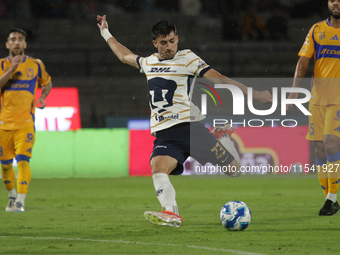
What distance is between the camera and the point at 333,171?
588 cm

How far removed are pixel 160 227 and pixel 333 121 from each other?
2289mm

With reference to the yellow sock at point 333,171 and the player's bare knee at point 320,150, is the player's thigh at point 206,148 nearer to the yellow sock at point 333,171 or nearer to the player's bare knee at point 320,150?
the yellow sock at point 333,171

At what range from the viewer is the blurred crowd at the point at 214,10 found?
16484mm

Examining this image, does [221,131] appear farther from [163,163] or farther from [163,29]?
[163,29]

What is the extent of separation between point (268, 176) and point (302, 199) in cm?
351

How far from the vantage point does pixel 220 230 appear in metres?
4.79

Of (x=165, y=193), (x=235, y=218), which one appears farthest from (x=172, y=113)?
(x=235, y=218)

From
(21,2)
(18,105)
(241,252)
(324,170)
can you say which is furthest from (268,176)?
(21,2)

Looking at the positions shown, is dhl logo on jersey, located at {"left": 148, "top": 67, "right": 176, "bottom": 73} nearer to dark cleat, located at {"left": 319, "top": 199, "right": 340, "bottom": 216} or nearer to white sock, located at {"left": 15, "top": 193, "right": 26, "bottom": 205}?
dark cleat, located at {"left": 319, "top": 199, "right": 340, "bottom": 216}

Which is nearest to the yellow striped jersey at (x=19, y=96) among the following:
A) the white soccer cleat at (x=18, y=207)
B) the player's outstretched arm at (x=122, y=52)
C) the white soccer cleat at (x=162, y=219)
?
the white soccer cleat at (x=18, y=207)

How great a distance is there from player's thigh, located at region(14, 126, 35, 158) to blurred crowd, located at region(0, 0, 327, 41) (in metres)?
10.3

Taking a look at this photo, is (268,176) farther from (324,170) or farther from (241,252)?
(241,252)

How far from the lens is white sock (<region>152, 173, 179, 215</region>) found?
478 centimetres

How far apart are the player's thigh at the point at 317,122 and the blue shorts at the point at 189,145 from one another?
1.31 meters
